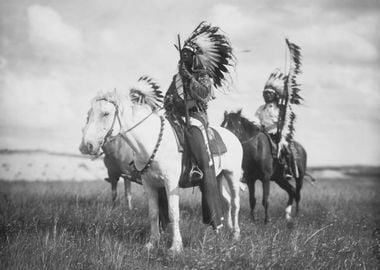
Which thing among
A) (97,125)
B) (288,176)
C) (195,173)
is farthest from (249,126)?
(97,125)

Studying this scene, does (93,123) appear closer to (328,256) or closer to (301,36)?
(328,256)

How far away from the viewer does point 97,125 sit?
Result: 4.79 meters

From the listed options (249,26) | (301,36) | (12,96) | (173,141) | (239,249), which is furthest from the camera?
(301,36)

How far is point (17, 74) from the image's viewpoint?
6145mm

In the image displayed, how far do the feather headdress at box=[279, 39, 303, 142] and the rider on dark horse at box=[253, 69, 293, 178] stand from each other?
145mm

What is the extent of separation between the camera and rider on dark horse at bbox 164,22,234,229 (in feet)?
17.1

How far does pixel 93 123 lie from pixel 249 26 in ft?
10.9

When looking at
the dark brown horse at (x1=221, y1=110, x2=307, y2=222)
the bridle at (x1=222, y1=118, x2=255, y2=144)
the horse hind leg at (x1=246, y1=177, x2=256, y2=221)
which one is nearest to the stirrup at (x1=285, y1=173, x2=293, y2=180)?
the dark brown horse at (x1=221, y1=110, x2=307, y2=222)

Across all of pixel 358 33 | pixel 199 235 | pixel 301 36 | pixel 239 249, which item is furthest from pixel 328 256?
pixel 301 36

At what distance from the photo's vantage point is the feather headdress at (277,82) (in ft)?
27.7

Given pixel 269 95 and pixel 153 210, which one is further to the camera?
pixel 269 95

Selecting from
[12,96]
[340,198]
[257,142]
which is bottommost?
[340,198]

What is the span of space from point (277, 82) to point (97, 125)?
488 centimetres

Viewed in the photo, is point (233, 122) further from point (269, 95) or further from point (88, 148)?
point (88, 148)
